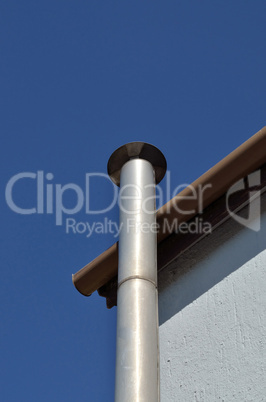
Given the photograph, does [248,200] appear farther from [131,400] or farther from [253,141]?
[131,400]

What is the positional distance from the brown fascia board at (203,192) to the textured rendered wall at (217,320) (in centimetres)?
29

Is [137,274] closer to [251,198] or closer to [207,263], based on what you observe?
[207,263]

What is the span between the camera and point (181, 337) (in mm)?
4391

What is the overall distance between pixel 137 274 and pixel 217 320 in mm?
591

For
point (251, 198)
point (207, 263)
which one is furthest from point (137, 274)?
point (251, 198)

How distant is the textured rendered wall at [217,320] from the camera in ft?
12.7

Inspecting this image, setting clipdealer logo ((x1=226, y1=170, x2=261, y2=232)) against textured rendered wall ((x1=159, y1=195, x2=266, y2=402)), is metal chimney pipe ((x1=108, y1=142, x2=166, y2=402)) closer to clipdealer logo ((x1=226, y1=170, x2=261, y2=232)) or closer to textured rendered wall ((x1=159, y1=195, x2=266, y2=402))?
textured rendered wall ((x1=159, y1=195, x2=266, y2=402))

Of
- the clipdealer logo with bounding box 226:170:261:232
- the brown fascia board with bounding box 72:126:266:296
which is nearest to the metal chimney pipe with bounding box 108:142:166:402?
the brown fascia board with bounding box 72:126:266:296

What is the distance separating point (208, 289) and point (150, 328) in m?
0.48

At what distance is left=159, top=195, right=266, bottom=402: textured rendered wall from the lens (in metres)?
3.88

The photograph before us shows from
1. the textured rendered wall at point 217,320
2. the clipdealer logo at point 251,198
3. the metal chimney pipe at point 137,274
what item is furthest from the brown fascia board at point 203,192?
the textured rendered wall at point 217,320

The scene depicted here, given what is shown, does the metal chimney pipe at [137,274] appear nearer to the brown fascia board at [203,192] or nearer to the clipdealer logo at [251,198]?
the brown fascia board at [203,192]

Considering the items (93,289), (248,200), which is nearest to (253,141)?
(248,200)

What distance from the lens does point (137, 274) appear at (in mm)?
4488
